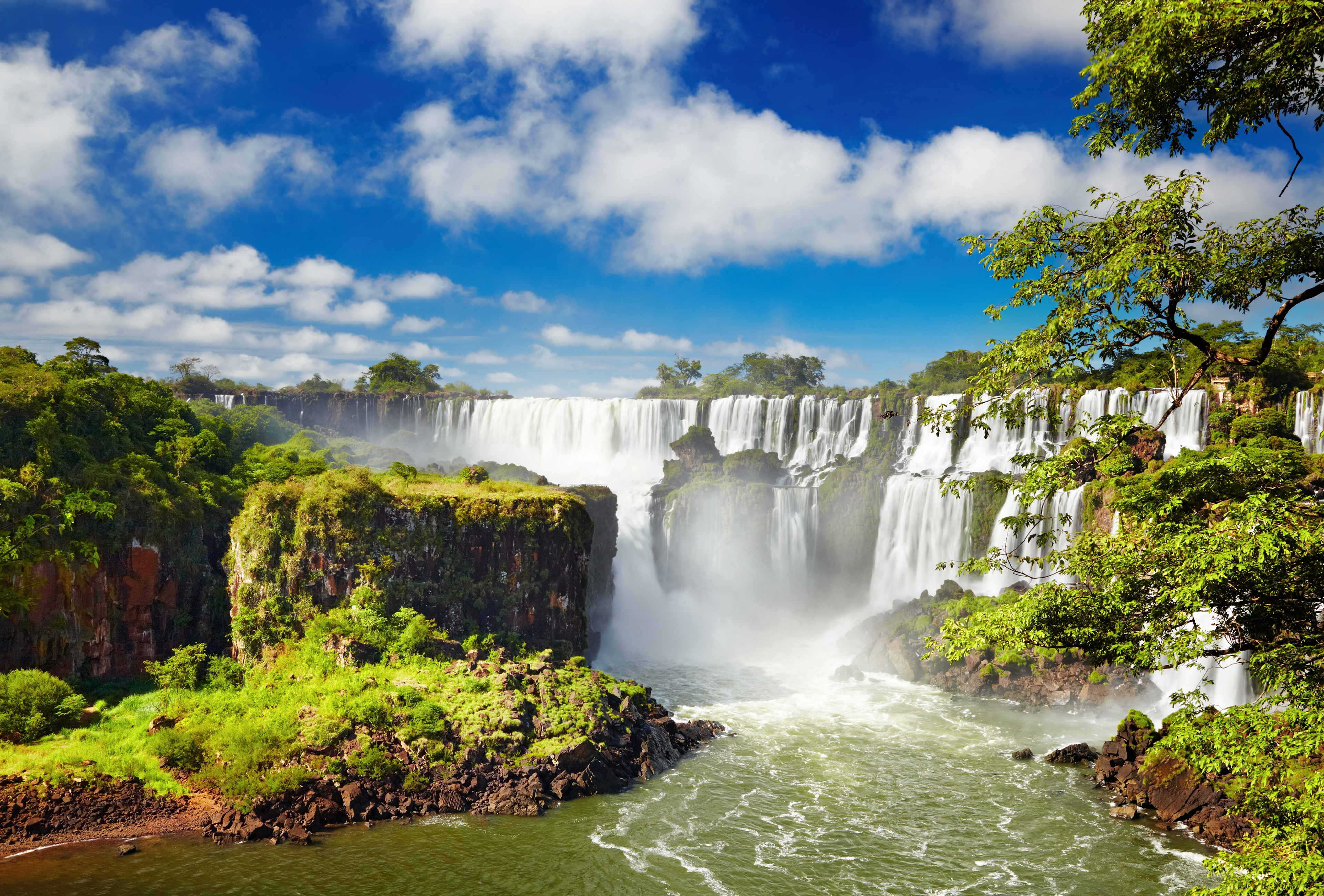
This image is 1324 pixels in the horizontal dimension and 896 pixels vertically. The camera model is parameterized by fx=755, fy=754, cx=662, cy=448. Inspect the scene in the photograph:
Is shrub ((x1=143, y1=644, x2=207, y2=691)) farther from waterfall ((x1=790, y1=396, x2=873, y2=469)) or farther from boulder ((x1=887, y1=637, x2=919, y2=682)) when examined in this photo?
waterfall ((x1=790, y1=396, x2=873, y2=469))

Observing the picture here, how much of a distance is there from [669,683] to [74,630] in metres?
23.4

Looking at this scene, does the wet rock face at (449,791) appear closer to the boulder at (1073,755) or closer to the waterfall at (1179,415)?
the boulder at (1073,755)

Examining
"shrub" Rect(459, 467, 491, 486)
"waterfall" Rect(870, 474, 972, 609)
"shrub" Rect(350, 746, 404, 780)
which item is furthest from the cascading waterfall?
"shrub" Rect(350, 746, 404, 780)

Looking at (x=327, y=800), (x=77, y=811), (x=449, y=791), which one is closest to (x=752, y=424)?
(x=449, y=791)

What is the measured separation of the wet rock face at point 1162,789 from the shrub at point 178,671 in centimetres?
3044

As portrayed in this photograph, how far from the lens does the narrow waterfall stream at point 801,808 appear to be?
18203 millimetres

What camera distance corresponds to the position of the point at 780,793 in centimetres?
2314

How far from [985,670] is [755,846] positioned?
709 inches

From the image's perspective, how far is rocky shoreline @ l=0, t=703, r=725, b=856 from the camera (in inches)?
773

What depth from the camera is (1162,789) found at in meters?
21.7

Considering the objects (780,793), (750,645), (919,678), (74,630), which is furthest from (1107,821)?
(74,630)

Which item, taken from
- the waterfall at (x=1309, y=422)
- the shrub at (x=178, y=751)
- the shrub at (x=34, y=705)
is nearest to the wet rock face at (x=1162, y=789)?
the waterfall at (x=1309, y=422)

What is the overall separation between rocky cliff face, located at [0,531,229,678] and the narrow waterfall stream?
9.08 meters

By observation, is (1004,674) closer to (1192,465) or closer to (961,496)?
(961,496)
